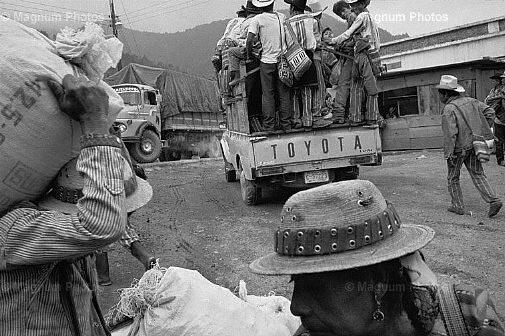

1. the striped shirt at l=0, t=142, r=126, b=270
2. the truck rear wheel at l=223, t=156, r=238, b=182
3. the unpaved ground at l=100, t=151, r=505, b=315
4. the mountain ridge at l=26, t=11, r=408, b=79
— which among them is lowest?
the unpaved ground at l=100, t=151, r=505, b=315

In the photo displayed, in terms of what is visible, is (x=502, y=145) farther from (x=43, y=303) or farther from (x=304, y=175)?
(x=43, y=303)

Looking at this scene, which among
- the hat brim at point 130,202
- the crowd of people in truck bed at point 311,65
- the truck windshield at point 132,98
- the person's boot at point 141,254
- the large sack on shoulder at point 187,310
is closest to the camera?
the hat brim at point 130,202

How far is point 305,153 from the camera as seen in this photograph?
783cm

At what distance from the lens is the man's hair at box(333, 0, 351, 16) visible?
847 centimetres

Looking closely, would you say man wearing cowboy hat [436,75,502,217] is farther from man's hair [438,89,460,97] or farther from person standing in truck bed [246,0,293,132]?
person standing in truck bed [246,0,293,132]

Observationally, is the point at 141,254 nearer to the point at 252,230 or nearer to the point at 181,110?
the point at 252,230

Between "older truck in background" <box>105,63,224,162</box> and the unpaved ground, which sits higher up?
"older truck in background" <box>105,63,224,162</box>

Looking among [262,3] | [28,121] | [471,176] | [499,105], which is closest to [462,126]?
[471,176]

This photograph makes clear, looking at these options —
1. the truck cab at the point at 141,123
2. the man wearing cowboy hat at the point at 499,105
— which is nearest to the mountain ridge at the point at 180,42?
the truck cab at the point at 141,123

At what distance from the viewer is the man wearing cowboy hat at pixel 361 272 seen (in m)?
1.44

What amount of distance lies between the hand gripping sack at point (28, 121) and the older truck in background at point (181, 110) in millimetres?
19921

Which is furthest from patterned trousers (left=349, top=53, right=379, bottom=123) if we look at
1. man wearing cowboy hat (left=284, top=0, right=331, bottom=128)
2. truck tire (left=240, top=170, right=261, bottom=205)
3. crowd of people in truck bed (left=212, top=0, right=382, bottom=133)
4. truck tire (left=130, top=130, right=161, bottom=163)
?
truck tire (left=130, top=130, right=161, bottom=163)

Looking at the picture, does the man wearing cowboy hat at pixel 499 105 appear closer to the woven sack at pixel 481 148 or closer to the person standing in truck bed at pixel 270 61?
the woven sack at pixel 481 148

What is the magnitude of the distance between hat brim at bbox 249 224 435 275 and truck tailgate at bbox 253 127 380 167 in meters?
6.19
